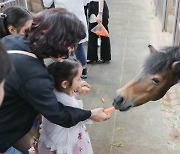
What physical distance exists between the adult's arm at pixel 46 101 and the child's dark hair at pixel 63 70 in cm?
25

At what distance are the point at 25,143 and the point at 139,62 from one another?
13.1 ft

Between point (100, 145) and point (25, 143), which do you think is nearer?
point (25, 143)

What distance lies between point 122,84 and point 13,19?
257cm

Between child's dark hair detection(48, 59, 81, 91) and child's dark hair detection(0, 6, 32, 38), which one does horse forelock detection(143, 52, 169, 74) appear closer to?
child's dark hair detection(48, 59, 81, 91)

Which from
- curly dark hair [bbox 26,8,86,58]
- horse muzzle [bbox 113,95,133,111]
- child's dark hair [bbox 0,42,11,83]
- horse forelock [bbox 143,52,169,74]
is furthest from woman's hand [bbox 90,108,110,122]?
child's dark hair [bbox 0,42,11,83]

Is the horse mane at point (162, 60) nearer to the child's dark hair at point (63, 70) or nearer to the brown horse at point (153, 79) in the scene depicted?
the brown horse at point (153, 79)

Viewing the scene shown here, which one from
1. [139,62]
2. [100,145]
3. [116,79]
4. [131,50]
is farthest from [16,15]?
[131,50]

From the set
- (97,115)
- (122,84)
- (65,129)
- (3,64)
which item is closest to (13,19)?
(65,129)

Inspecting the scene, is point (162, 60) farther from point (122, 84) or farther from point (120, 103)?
point (122, 84)

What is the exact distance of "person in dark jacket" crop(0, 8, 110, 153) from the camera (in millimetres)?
1532

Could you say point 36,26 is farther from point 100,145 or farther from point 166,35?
point 166,35

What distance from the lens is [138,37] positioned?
7.10 metres

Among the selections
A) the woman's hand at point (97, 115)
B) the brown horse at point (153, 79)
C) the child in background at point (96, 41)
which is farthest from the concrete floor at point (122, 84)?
the woman's hand at point (97, 115)

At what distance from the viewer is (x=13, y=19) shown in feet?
8.32
